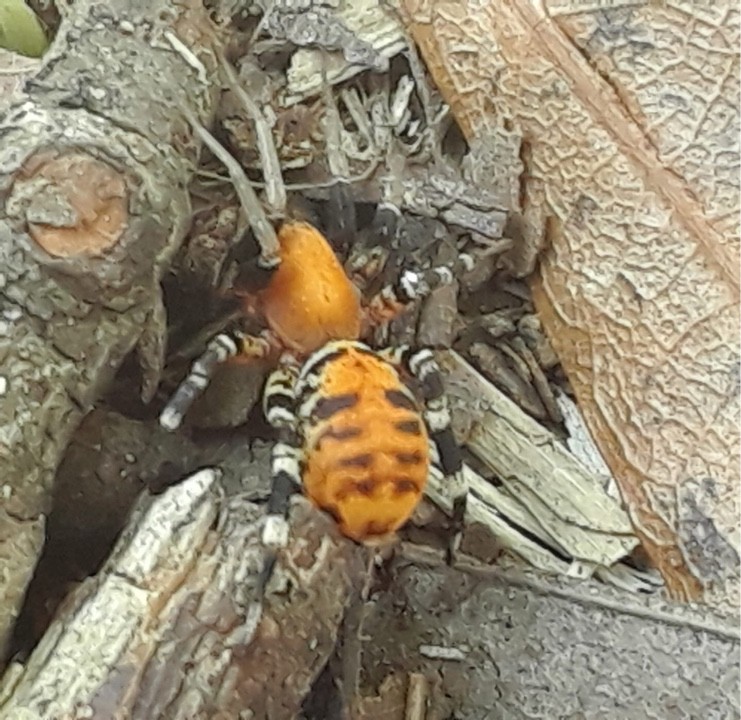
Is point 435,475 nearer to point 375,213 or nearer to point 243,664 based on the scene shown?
point 375,213

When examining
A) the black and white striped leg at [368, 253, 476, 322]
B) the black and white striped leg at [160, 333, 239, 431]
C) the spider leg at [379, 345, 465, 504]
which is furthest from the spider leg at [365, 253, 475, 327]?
the black and white striped leg at [160, 333, 239, 431]

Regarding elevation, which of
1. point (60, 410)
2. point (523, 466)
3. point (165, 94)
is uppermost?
point (165, 94)

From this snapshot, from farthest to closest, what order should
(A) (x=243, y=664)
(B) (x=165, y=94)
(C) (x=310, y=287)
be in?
(C) (x=310, y=287) → (B) (x=165, y=94) → (A) (x=243, y=664)

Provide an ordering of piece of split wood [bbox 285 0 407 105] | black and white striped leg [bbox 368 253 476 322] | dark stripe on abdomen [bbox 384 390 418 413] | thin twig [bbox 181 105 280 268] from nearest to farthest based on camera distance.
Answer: dark stripe on abdomen [bbox 384 390 418 413]
thin twig [bbox 181 105 280 268]
black and white striped leg [bbox 368 253 476 322]
piece of split wood [bbox 285 0 407 105]

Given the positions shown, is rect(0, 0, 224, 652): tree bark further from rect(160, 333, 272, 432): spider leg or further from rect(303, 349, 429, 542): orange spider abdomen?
rect(303, 349, 429, 542): orange spider abdomen

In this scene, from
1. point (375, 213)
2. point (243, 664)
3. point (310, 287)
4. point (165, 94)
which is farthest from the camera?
point (375, 213)

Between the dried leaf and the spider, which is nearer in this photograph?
the spider

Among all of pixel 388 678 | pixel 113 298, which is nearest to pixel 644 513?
pixel 388 678

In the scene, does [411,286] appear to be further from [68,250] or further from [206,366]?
[68,250]
